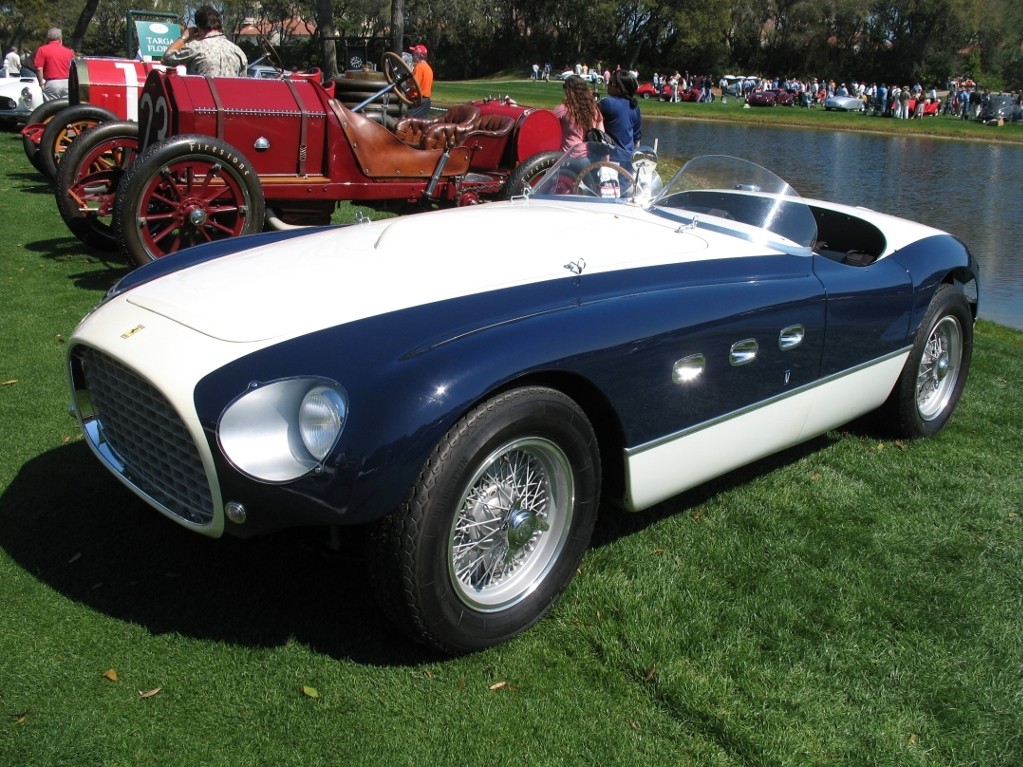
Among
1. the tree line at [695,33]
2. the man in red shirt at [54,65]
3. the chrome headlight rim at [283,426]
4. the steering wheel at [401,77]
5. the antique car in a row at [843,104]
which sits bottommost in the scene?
the chrome headlight rim at [283,426]

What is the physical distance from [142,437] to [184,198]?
13.4 ft

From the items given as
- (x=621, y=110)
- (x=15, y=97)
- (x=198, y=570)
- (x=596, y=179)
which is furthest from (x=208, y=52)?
(x=15, y=97)

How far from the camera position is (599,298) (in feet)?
9.86

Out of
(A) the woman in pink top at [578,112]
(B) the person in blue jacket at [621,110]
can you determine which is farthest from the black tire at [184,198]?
(B) the person in blue jacket at [621,110]

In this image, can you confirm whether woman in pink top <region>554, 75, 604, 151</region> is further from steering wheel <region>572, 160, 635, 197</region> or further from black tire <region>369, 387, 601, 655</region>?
black tire <region>369, 387, 601, 655</region>

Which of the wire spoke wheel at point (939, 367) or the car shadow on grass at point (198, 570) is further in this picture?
the wire spoke wheel at point (939, 367)

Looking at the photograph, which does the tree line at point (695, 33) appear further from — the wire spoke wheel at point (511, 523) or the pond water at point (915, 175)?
the wire spoke wheel at point (511, 523)

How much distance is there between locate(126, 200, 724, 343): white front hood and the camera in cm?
280

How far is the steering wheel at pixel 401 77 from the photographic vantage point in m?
8.41

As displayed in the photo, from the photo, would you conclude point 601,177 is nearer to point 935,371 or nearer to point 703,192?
point 703,192

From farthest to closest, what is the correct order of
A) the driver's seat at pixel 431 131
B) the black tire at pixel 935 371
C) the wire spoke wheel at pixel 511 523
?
the driver's seat at pixel 431 131 → the black tire at pixel 935 371 → the wire spoke wheel at pixel 511 523

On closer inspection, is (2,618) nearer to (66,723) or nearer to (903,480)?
(66,723)

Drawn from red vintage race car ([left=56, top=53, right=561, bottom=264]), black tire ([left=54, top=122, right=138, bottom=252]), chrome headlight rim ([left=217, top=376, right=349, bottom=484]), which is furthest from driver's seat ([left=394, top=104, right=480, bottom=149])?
chrome headlight rim ([left=217, top=376, right=349, bottom=484])

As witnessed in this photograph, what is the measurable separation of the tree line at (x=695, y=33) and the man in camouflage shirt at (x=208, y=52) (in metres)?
53.1
